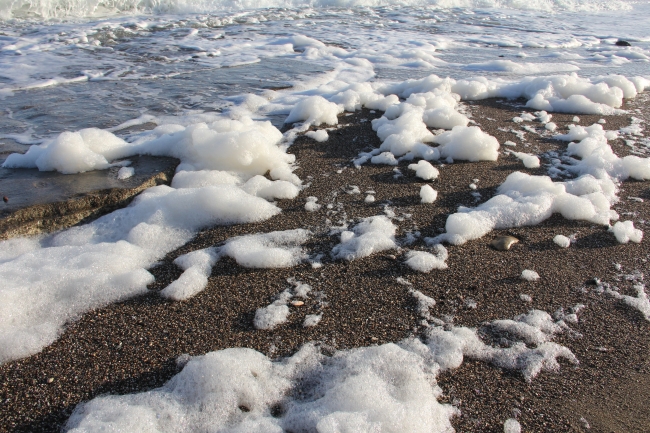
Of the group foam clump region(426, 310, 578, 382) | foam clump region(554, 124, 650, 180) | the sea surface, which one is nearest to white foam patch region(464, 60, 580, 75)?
the sea surface

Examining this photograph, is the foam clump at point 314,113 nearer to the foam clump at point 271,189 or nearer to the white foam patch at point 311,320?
the foam clump at point 271,189

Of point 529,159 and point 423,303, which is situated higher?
point 529,159

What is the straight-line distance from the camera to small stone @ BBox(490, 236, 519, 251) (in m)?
2.90

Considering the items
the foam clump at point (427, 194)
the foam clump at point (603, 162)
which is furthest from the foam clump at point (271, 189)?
the foam clump at point (603, 162)

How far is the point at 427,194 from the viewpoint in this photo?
11.5 ft

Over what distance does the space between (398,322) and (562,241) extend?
138 cm

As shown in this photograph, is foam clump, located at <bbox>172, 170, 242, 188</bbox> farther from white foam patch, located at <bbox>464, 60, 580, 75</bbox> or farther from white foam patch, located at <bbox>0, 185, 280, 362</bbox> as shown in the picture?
white foam patch, located at <bbox>464, 60, 580, 75</bbox>

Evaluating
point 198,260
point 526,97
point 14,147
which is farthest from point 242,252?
point 526,97

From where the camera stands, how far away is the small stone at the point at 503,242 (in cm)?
290

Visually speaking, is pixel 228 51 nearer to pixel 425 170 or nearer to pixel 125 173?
pixel 125 173

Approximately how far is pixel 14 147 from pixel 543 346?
4.61m

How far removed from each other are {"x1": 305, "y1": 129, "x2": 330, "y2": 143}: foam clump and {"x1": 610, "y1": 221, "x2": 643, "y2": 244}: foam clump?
102 inches

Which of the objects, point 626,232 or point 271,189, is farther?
point 271,189

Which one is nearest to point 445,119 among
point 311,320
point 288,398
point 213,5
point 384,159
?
point 384,159
